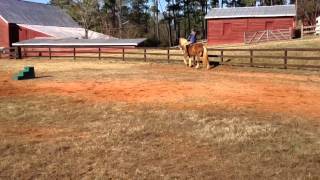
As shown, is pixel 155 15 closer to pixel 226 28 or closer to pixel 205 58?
pixel 226 28

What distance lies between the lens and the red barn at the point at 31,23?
47.9m

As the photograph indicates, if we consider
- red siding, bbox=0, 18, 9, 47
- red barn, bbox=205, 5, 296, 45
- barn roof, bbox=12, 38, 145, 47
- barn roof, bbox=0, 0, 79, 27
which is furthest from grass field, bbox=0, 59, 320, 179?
barn roof, bbox=0, 0, 79, 27

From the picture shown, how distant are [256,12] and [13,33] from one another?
24395 millimetres

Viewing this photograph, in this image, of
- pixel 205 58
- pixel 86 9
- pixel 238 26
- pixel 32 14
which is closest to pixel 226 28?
pixel 238 26

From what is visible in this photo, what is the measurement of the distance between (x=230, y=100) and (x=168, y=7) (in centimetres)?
7440

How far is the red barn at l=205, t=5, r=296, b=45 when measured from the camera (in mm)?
45688

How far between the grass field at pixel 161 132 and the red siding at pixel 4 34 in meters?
33.8

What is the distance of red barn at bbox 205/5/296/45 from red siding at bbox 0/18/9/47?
20104mm

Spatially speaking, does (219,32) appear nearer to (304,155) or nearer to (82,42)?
(82,42)

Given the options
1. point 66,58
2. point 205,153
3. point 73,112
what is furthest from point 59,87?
point 66,58

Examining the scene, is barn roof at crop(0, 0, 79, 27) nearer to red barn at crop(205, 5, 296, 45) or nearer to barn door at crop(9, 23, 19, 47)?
barn door at crop(9, 23, 19, 47)

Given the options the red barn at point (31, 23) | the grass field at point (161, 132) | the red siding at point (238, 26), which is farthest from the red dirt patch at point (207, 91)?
the red barn at point (31, 23)

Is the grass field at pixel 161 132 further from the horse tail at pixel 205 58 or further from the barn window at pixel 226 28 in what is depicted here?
the barn window at pixel 226 28

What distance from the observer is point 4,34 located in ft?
156
